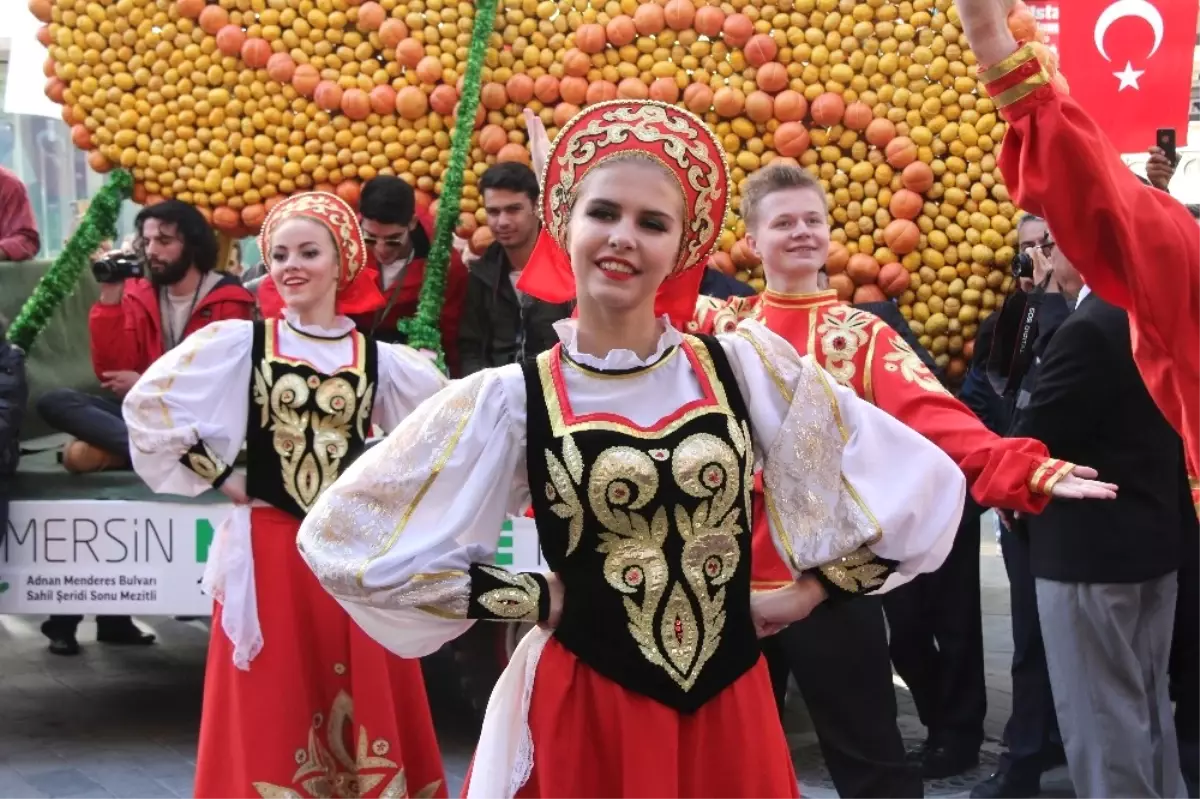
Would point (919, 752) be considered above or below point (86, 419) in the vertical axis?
below

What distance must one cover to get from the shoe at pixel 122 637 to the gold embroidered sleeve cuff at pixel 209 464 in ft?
9.97

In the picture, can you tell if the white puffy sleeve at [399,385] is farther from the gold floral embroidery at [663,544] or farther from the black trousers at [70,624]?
the black trousers at [70,624]

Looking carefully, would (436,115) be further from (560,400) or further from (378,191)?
(560,400)

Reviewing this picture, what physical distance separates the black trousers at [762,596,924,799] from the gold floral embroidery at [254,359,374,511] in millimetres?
1365

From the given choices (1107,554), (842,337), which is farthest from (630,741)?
(1107,554)

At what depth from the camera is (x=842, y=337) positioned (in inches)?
144

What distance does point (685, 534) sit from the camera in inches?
91.4

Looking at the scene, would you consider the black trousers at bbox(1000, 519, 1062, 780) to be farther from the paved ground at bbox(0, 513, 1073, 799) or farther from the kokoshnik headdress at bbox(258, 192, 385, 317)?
the kokoshnik headdress at bbox(258, 192, 385, 317)

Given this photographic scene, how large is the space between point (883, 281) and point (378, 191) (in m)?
1.77

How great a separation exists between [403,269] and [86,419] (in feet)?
4.21

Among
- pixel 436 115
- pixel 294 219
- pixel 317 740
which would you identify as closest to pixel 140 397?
pixel 294 219

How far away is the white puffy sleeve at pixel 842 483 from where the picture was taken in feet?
7.78

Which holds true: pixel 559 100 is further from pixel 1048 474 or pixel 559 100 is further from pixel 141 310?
pixel 1048 474

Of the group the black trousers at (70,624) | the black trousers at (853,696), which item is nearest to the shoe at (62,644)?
the black trousers at (70,624)
